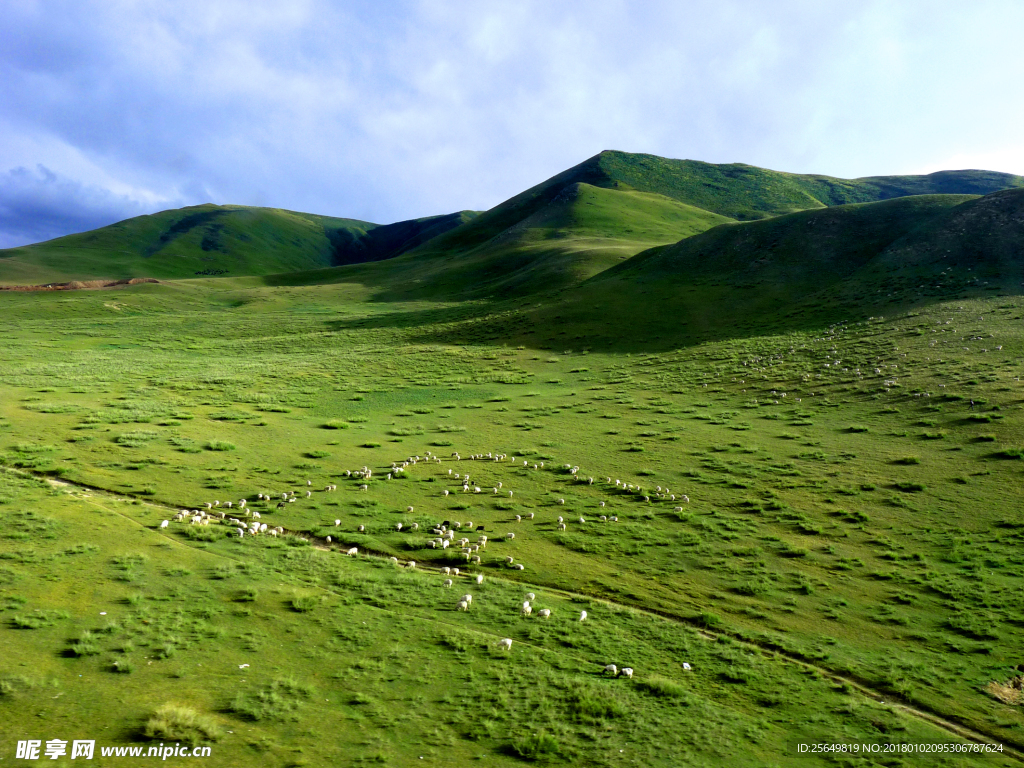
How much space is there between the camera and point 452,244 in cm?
16050

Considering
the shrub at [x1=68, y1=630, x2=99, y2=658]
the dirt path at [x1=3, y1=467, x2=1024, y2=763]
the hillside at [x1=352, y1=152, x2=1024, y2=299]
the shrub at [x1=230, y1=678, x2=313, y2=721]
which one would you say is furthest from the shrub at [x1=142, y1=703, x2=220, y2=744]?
the hillside at [x1=352, y1=152, x2=1024, y2=299]

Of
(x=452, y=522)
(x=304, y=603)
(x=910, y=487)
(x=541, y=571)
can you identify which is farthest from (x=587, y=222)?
(x=304, y=603)

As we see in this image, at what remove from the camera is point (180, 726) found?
950 centimetres

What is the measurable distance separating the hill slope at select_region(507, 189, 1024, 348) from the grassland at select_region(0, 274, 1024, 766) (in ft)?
54.5

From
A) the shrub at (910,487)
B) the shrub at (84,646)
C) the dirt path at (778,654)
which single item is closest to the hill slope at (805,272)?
the shrub at (910,487)

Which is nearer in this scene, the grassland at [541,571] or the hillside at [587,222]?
the grassland at [541,571]

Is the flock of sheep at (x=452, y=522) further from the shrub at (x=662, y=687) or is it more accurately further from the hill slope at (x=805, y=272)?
the hill slope at (x=805, y=272)

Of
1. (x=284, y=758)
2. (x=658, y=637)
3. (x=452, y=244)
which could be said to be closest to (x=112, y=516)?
(x=284, y=758)

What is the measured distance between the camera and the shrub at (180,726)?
9312mm

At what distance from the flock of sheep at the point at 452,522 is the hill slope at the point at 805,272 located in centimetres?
3434

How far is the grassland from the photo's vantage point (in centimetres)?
1062

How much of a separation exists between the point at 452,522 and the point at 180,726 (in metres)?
11.5
